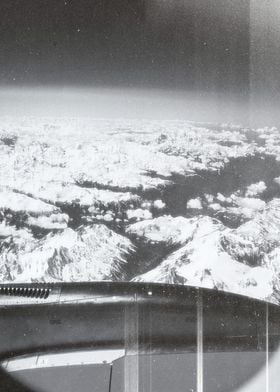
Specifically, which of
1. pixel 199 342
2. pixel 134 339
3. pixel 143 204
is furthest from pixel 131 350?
pixel 143 204

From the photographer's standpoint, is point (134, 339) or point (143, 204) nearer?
point (134, 339)

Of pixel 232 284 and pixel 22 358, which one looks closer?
pixel 22 358

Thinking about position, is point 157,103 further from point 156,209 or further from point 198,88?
point 156,209

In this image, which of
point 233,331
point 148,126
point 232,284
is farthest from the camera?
point 148,126

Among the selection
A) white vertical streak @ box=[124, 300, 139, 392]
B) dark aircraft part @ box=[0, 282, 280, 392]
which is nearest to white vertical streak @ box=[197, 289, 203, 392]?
dark aircraft part @ box=[0, 282, 280, 392]

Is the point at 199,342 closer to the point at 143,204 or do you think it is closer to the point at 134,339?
the point at 134,339

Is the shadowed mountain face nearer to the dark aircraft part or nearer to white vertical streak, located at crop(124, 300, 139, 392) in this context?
the dark aircraft part

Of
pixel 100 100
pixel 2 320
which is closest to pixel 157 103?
pixel 100 100
